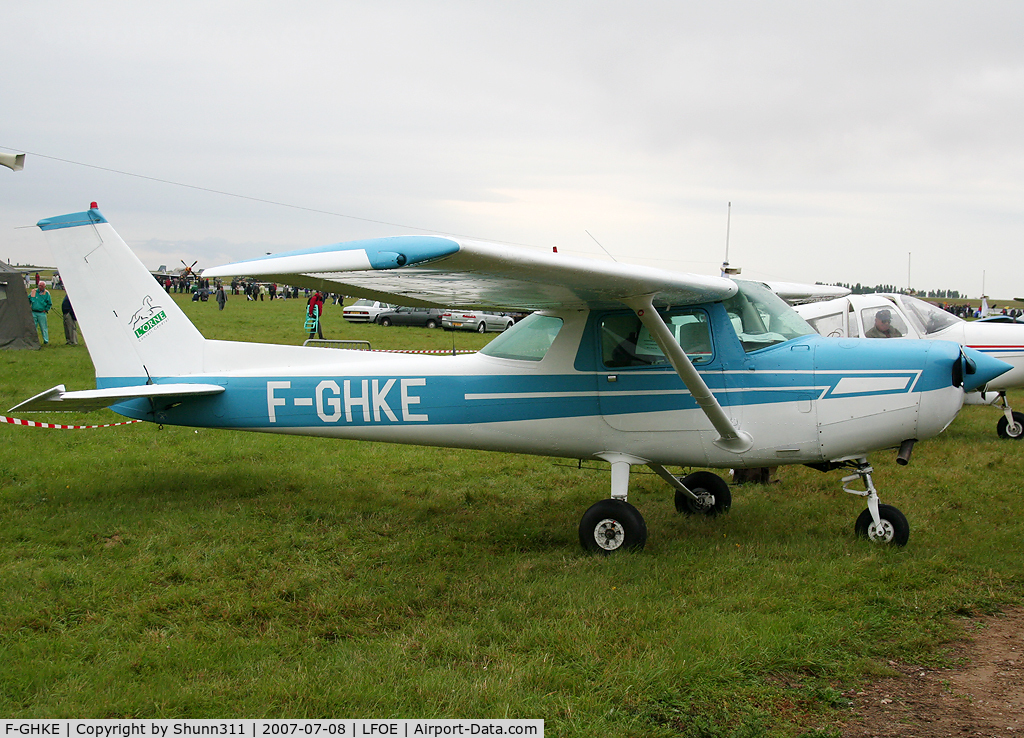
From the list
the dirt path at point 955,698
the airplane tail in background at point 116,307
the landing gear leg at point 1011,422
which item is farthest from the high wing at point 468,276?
the landing gear leg at point 1011,422

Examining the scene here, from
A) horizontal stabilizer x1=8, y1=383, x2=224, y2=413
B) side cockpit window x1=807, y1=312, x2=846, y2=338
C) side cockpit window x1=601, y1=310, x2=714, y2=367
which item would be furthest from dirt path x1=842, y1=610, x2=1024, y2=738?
side cockpit window x1=807, y1=312, x2=846, y2=338

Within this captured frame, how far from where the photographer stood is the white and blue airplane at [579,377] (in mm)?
5453

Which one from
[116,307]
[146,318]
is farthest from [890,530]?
[116,307]

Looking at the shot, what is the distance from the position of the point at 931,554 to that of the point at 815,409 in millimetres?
1430

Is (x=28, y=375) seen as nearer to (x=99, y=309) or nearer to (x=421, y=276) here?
(x=99, y=309)

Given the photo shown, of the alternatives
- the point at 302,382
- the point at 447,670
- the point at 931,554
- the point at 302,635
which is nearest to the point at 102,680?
the point at 302,635

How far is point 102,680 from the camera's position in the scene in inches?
146

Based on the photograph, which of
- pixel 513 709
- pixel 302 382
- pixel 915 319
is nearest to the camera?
pixel 513 709

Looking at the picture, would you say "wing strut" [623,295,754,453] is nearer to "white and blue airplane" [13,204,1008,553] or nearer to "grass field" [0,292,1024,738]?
"white and blue airplane" [13,204,1008,553]

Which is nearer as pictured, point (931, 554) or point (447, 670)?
point (447, 670)

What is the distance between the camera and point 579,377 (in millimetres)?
6133

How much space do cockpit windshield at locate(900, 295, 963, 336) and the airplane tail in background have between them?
32.4 ft

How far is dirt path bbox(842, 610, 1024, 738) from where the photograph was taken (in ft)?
11.1

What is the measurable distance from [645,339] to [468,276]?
1.74 meters
